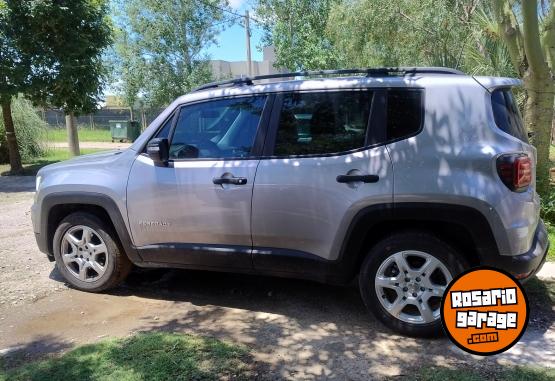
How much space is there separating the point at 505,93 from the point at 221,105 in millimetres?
2164

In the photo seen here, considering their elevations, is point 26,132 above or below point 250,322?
above

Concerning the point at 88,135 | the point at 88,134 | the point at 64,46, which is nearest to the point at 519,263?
the point at 64,46

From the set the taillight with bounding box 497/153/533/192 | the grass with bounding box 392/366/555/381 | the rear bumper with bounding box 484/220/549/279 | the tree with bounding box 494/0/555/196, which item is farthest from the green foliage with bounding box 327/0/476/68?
the grass with bounding box 392/366/555/381

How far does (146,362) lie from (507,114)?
2941 millimetres

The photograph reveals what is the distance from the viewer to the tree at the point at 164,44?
75.6ft

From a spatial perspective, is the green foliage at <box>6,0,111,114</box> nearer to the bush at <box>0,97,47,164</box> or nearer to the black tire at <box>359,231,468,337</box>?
the bush at <box>0,97,47,164</box>

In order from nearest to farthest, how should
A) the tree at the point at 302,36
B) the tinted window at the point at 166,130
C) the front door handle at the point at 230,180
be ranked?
the front door handle at the point at 230,180 → the tinted window at the point at 166,130 → the tree at the point at 302,36

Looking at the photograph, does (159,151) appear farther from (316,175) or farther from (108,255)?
(316,175)

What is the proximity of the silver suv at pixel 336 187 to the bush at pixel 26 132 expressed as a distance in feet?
41.5

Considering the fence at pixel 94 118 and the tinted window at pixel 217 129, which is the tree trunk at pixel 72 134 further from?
the fence at pixel 94 118

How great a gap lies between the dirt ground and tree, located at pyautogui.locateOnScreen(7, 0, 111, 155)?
24.2 ft

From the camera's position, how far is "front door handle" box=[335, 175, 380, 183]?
354 centimetres

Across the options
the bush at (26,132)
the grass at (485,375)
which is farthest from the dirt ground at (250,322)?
the bush at (26,132)

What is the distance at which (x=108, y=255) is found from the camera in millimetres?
4527
